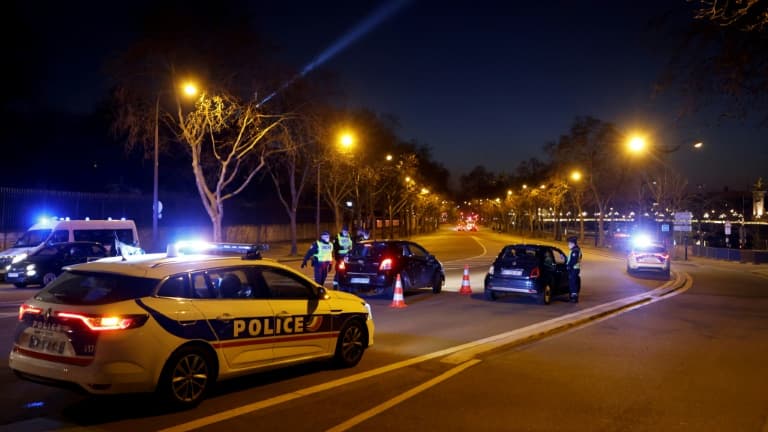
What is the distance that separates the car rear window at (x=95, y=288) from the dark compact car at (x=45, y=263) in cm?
1335

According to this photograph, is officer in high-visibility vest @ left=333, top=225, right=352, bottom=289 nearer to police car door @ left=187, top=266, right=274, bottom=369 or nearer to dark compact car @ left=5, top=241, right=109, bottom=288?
dark compact car @ left=5, top=241, right=109, bottom=288

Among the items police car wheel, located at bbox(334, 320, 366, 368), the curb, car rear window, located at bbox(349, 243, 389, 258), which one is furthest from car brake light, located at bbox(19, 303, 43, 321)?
car rear window, located at bbox(349, 243, 389, 258)

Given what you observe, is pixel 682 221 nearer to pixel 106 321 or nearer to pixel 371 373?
pixel 371 373

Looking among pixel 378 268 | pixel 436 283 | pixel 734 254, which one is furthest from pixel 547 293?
pixel 734 254

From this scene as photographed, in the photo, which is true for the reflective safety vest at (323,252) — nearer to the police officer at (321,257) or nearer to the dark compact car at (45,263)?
the police officer at (321,257)

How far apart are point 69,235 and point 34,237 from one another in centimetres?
116

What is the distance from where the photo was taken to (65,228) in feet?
71.6

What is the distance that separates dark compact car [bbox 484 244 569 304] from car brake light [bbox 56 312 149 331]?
11.4m

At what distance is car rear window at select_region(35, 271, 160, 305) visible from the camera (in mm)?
6512

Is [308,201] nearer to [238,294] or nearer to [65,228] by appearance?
[65,228]

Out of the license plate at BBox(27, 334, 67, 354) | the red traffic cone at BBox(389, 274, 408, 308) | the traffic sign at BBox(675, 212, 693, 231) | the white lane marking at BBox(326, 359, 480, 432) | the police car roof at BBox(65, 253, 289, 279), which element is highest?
the traffic sign at BBox(675, 212, 693, 231)

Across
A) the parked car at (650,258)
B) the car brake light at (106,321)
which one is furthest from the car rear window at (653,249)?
the car brake light at (106,321)

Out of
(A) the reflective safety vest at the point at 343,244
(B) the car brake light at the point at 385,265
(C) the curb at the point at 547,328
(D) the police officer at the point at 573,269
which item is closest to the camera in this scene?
(C) the curb at the point at 547,328

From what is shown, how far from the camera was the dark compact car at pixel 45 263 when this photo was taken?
1873cm
